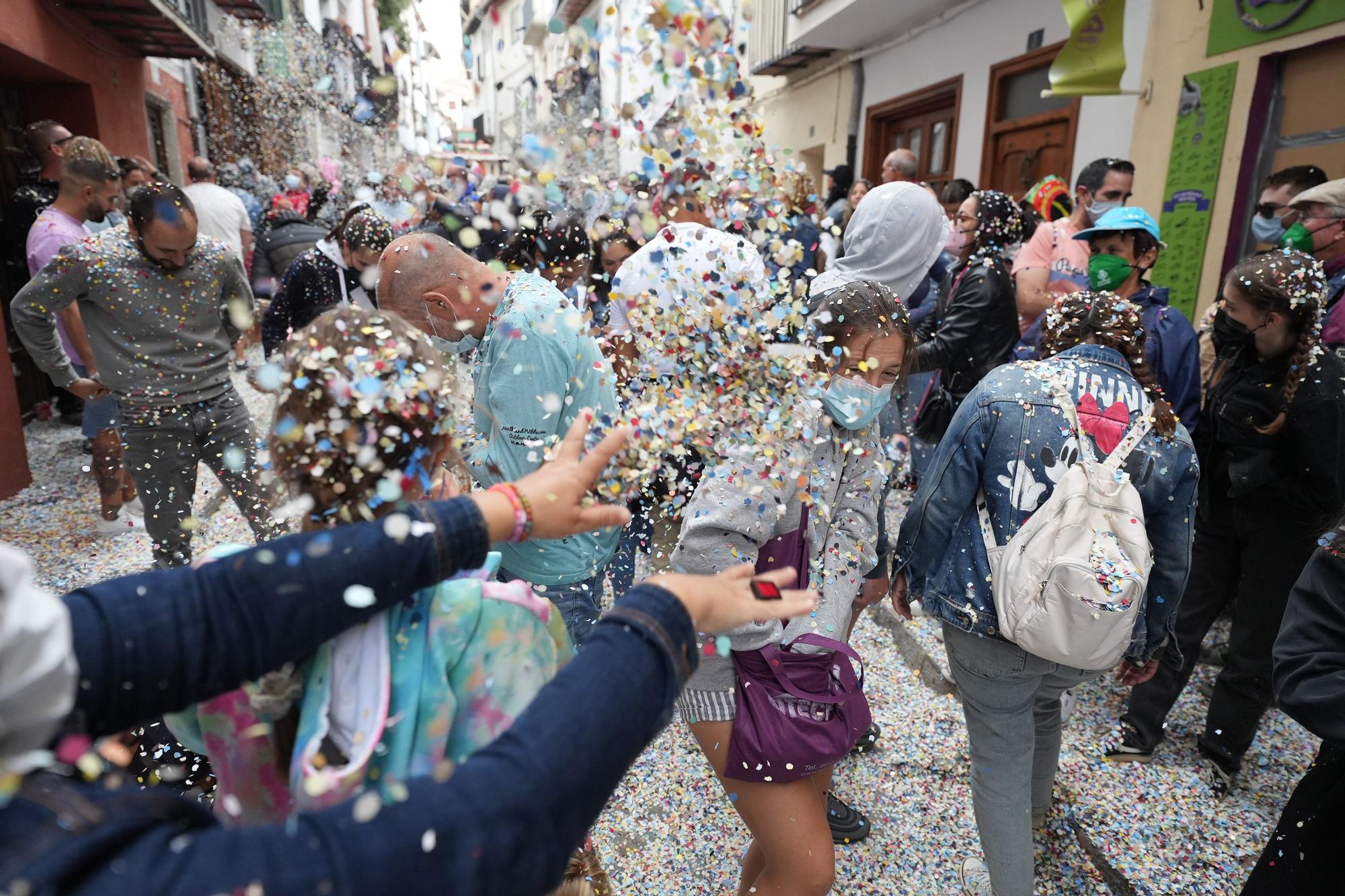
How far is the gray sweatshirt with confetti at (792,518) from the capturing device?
1497 millimetres

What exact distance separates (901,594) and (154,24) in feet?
32.4

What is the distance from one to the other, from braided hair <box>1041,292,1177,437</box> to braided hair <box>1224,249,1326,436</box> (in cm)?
76

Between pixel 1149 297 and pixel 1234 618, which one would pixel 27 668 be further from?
pixel 1149 297

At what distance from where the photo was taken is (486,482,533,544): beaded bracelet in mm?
1007

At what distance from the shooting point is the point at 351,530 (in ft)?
3.03

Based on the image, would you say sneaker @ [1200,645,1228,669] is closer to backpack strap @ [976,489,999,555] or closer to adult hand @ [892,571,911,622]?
adult hand @ [892,571,911,622]

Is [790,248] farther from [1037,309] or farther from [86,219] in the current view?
[86,219]

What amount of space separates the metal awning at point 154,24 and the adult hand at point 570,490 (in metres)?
8.86

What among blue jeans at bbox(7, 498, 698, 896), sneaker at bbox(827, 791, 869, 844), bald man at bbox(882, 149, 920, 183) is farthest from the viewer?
bald man at bbox(882, 149, 920, 183)

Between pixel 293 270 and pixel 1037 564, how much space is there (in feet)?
11.9

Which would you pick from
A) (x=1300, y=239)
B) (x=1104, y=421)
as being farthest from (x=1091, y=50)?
(x=1104, y=421)

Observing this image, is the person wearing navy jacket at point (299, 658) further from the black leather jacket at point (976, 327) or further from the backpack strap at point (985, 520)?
the black leather jacket at point (976, 327)

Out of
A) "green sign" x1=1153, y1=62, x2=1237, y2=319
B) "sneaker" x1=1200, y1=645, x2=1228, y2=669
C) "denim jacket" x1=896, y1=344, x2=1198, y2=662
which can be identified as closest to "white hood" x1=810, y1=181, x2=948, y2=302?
"denim jacket" x1=896, y1=344, x2=1198, y2=662

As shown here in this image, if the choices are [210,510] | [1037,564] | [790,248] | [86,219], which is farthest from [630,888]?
[86,219]
